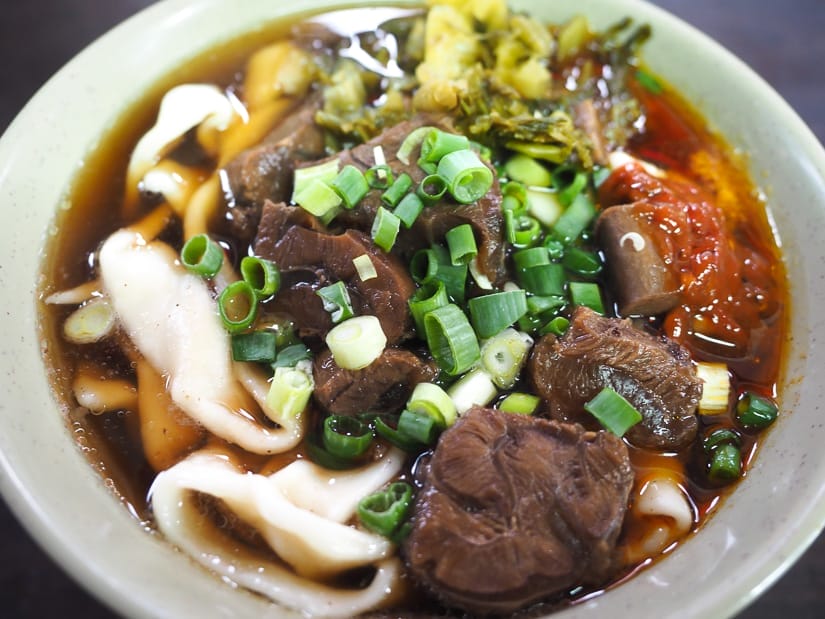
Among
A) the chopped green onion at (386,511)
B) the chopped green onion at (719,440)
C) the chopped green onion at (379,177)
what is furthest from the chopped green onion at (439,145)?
the chopped green onion at (719,440)

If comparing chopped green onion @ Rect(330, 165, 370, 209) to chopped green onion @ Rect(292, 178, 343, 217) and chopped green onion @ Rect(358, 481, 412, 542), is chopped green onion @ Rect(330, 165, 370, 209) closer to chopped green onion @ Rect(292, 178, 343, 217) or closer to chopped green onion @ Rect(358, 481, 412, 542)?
chopped green onion @ Rect(292, 178, 343, 217)

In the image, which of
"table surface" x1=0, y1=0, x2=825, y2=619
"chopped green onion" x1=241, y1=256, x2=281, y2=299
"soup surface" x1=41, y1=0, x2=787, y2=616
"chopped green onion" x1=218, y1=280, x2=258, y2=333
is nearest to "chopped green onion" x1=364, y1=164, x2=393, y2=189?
"soup surface" x1=41, y1=0, x2=787, y2=616

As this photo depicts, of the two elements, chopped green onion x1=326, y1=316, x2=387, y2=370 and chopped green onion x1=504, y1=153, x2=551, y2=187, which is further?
chopped green onion x1=504, y1=153, x2=551, y2=187

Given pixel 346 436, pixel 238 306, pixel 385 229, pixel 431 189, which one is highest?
pixel 431 189

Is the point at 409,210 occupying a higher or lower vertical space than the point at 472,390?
higher

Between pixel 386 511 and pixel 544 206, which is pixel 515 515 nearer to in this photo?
pixel 386 511

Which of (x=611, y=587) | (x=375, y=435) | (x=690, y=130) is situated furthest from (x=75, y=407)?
(x=690, y=130)

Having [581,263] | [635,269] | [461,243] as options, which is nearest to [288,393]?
[461,243]
